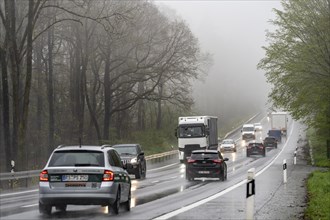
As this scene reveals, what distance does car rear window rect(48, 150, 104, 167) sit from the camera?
14.8 m

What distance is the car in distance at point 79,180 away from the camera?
47.4 feet

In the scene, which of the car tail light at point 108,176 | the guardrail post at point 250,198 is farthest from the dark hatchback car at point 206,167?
the guardrail post at point 250,198

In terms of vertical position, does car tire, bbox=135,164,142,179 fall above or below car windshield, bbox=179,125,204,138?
below

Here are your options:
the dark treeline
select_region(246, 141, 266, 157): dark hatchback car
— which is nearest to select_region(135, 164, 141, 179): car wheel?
the dark treeline

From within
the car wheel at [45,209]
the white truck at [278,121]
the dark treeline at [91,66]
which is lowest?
the car wheel at [45,209]

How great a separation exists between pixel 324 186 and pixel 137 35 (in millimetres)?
33281

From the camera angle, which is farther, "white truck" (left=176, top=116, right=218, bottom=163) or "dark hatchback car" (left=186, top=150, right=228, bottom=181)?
"white truck" (left=176, top=116, right=218, bottom=163)

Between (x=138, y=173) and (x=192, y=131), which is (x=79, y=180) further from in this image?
(x=192, y=131)

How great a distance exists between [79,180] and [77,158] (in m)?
0.62

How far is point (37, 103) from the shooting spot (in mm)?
54781

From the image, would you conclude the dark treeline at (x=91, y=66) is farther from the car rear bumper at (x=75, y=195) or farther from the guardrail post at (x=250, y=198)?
the guardrail post at (x=250, y=198)

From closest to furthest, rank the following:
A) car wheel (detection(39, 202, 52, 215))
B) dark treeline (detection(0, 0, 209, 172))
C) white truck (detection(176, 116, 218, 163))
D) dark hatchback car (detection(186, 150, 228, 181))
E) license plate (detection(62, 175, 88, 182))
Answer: license plate (detection(62, 175, 88, 182)) < car wheel (detection(39, 202, 52, 215)) < dark hatchback car (detection(186, 150, 228, 181)) < white truck (detection(176, 116, 218, 163)) < dark treeline (detection(0, 0, 209, 172))

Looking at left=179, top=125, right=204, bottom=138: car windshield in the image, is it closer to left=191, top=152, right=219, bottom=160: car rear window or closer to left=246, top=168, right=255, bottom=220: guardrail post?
A: left=191, top=152, right=219, bottom=160: car rear window

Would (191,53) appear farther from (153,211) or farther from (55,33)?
(153,211)
